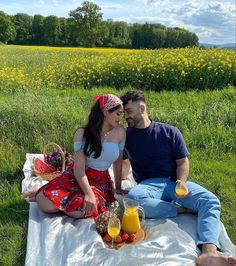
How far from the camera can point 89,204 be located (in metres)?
3.79

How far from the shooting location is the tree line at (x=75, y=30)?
55344 millimetres

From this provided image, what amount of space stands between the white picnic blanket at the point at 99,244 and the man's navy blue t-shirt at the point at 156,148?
1.72ft

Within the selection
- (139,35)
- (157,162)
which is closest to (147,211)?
(157,162)

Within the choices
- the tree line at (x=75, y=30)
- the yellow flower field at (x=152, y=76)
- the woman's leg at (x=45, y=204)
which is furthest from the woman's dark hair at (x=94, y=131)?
the tree line at (x=75, y=30)

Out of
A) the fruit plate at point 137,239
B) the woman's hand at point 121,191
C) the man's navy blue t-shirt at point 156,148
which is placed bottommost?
the fruit plate at point 137,239

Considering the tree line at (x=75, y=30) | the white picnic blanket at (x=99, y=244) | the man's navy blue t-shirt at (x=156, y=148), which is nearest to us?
the white picnic blanket at (x=99, y=244)

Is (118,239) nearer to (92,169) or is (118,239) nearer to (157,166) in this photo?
(92,169)

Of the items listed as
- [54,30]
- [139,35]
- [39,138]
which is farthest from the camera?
[54,30]

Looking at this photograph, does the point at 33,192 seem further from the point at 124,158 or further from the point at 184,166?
the point at 184,166

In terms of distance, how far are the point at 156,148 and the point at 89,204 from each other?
88cm

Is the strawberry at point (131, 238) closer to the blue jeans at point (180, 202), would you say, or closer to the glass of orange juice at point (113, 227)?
the glass of orange juice at point (113, 227)

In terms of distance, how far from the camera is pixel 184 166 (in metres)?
4.14

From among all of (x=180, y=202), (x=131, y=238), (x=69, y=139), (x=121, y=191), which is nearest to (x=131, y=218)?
(x=131, y=238)

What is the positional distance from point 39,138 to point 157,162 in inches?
94.8
